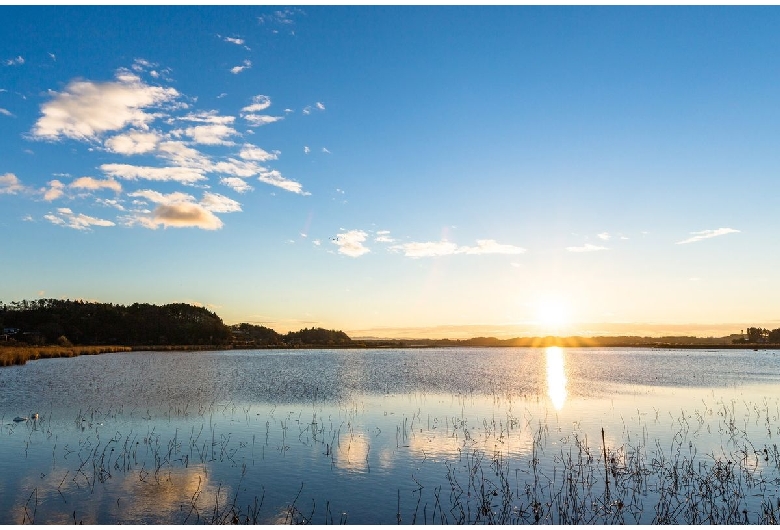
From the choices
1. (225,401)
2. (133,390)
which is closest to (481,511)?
(225,401)

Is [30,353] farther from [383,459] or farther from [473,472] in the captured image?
[473,472]

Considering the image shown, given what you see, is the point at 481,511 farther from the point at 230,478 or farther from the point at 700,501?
the point at 230,478

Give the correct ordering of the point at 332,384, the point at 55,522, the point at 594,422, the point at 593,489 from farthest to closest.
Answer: the point at 332,384 → the point at 594,422 → the point at 593,489 → the point at 55,522

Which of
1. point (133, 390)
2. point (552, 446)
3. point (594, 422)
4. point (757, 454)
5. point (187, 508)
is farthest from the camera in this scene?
point (133, 390)

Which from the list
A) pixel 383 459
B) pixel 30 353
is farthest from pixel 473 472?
pixel 30 353

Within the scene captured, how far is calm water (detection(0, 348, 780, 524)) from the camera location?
1634 cm

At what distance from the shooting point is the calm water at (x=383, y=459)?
16344 millimetres

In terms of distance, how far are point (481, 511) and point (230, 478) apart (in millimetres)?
9279

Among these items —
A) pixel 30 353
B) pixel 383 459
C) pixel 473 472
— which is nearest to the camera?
pixel 473 472

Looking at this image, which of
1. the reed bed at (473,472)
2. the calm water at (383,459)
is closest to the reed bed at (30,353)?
the calm water at (383,459)

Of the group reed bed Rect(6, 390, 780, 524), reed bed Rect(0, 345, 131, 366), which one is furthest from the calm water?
reed bed Rect(0, 345, 131, 366)

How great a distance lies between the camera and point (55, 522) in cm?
1505

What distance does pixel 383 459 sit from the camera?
74.4ft

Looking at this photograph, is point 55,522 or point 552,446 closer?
point 55,522
